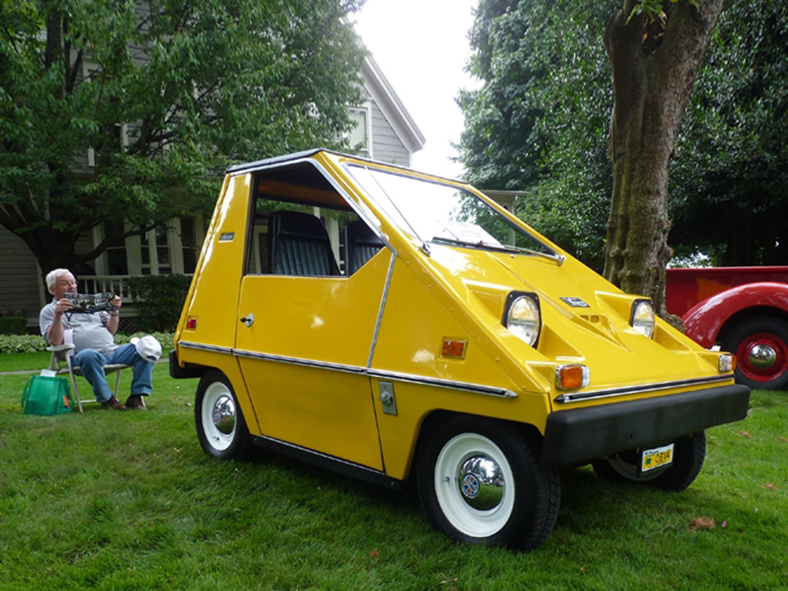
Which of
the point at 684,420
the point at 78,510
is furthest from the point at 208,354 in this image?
the point at 684,420

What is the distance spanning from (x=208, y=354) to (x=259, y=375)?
604mm

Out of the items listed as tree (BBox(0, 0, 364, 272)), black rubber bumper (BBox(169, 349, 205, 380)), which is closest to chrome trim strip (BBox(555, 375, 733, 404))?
black rubber bumper (BBox(169, 349, 205, 380))

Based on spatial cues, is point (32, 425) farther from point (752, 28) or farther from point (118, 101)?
point (752, 28)

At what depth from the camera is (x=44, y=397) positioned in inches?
223

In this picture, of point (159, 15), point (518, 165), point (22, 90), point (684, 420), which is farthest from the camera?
point (518, 165)

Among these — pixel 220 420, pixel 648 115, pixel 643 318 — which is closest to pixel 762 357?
pixel 648 115

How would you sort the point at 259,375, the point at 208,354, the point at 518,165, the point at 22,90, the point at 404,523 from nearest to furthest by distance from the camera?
the point at 404,523
the point at 259,375
the point at 208,354
the point at 22,90
the point at 518,165

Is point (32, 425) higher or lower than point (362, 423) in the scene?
lower

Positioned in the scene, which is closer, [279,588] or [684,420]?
[279,588]

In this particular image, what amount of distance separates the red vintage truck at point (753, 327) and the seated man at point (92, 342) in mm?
5835

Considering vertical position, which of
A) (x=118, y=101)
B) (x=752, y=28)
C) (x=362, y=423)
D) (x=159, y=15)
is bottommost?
(x=362, y=423)

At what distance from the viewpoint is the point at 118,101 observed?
446 inches

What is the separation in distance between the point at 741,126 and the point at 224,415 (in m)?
11.0

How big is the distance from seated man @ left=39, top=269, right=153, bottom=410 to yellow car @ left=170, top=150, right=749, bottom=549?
2.00m
